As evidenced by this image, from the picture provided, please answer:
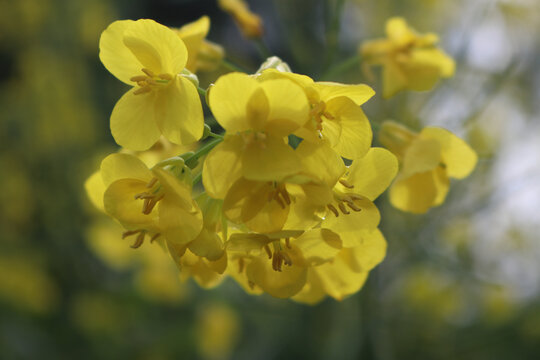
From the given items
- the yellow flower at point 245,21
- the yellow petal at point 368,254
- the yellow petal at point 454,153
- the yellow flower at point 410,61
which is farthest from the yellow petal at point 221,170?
the yellow flower at point 245,21

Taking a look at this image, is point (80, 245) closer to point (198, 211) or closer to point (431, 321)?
point (431, 321)

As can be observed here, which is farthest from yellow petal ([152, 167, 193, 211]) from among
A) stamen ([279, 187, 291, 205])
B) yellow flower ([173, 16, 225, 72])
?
yellow flower ([173, 16, 225, 72])

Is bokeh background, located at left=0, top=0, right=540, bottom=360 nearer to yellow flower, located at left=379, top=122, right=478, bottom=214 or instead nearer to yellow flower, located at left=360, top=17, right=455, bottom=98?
yellow flower, located at left=360, top=17, right=455, bottom=98

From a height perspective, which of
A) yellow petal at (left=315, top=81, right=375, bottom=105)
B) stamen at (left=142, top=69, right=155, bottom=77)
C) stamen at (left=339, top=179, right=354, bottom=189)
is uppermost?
yellow petal at (left=315, top=81, right=375, bottom=105)

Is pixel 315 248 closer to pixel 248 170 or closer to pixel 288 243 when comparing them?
pixel 288 243

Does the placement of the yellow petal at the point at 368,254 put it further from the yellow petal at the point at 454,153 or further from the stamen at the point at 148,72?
the stamen at the point at 148,72

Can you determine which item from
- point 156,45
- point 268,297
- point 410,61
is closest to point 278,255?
point 156,45

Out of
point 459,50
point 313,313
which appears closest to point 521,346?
point 313,313
